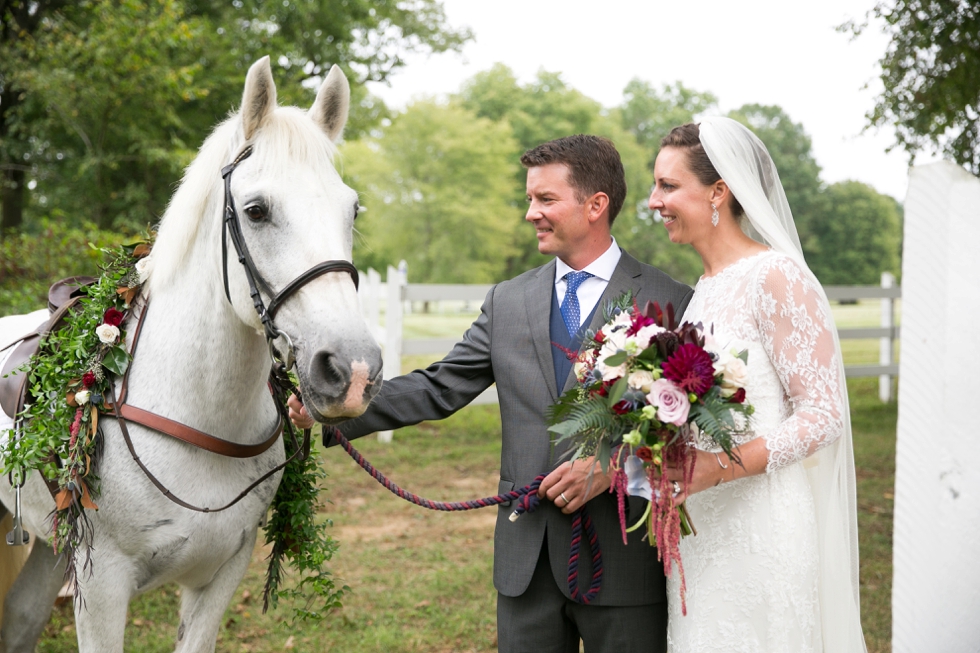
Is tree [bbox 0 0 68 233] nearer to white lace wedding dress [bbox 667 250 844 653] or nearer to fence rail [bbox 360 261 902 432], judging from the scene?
fence rail [bbox 360 261 902 432]

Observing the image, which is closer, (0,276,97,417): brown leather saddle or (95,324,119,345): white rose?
(95,324,119,345): white rose

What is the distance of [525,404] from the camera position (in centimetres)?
243

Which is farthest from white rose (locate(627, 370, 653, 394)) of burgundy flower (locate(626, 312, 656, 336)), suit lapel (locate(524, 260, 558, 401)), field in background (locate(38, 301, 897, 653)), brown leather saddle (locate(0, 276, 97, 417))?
brown leather saddle (locate(0, 276, 97, 417))

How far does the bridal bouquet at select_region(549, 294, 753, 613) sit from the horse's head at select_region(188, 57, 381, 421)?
0.58m

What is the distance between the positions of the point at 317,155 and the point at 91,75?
7914 mm

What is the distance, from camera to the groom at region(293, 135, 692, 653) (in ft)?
7.48

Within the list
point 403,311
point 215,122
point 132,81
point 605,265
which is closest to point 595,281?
point 605,265

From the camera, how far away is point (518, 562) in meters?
2.37

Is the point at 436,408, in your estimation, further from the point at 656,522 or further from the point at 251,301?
the point at 656,522

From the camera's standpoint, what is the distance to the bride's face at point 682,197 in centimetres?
227

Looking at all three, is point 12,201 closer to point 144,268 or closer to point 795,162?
point 144,268

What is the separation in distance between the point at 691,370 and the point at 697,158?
800 millimetres

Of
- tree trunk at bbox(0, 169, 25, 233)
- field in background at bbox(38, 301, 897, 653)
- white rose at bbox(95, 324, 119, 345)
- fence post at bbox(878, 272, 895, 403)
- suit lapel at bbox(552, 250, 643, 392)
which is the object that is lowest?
field in background at bbox(38, 301, 897, 653)

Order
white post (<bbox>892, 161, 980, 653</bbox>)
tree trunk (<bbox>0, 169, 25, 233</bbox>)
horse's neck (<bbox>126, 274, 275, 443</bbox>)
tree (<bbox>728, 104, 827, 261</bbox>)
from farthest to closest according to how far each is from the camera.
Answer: tree (<bbox>728, 104, 827, 261</bbox>) < tree trunk (<bbox>0, 169, 25, 233</bbox>) < horse's neck (<bbox>126, 274, 275, 443</bbox>) < white post (<bbox>892, 161, 980, 653</bbox>)
